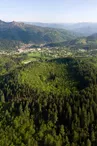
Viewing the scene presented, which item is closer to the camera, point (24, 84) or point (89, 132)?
point (89, 132)

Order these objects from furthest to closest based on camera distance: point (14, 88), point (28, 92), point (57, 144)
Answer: point (14, 88) → point (28, 92) → point (57, 144)

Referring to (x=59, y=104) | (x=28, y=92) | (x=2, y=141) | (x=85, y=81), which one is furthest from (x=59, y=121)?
(x=85, y=81)

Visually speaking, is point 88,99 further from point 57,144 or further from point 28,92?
point 28,92

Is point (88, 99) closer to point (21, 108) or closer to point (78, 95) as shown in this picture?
point (78, 95)

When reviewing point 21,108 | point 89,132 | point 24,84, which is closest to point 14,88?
point 24,84

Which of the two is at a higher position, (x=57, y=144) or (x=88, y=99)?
(x=88, y=99)

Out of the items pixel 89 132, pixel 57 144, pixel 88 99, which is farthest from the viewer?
pixel 88 99
